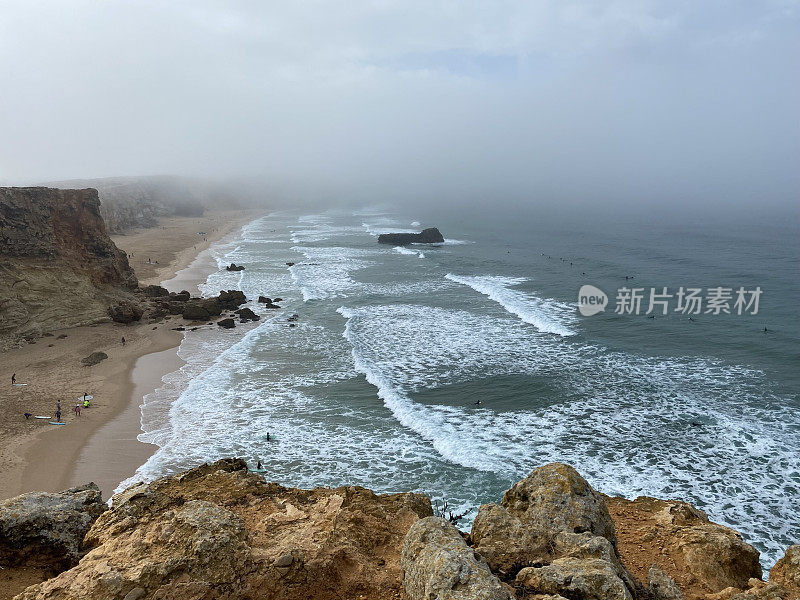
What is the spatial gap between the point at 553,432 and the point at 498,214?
414 feet

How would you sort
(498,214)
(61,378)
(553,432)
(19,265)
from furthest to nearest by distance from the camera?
(498,214) → (19,265) → (61,378) → (553,432)

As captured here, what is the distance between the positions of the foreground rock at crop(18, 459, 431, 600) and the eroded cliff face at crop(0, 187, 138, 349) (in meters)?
29.3

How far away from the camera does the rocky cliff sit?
18.2 ft

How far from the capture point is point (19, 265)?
3066 cm

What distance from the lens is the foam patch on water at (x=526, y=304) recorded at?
35125 mm

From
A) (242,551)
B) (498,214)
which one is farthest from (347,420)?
(498,214)

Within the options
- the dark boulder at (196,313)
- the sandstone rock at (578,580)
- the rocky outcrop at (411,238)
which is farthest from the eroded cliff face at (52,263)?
the rocky outcrop at (411,238)

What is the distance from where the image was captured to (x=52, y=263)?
32.5 meters

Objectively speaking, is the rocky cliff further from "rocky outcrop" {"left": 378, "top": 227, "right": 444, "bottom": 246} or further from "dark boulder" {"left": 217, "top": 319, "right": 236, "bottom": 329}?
"rocky outcrop" {"left": 378, "top": 227, "right": 444, "bottom": 246}

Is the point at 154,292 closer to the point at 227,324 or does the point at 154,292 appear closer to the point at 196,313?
the point at 196,313

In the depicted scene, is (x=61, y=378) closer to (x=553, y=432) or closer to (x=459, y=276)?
(x=553, y=432)

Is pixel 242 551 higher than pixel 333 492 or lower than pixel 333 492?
higher

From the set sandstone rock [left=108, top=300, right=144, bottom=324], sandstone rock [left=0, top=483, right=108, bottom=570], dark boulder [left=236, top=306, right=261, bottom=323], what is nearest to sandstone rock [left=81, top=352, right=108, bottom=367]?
sandstone rock [left=108, top=300, right=144, bottom=324]
